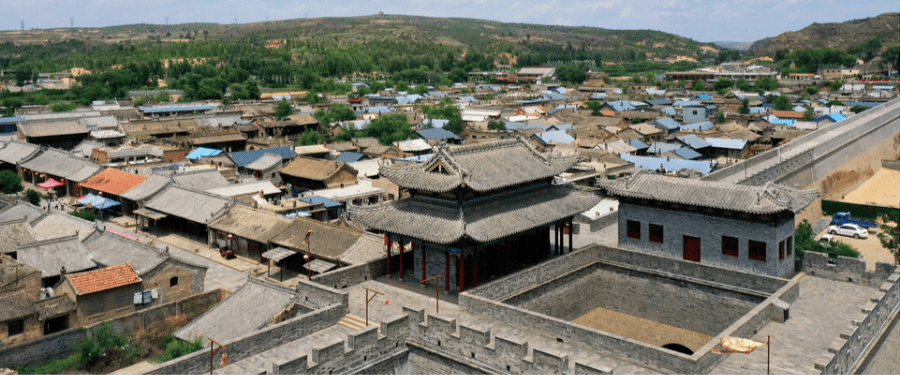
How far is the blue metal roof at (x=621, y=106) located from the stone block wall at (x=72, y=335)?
95.6 meters

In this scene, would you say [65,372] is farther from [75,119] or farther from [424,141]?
[75,119]

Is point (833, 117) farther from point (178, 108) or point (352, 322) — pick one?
point (178, 108)

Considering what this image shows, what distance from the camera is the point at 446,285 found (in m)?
28.2

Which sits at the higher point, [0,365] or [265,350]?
[265,350]

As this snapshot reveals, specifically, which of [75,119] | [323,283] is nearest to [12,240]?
[323,283]

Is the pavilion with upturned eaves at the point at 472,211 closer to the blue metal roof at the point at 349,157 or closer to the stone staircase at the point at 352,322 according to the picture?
the stone staircase at the point at 352,322

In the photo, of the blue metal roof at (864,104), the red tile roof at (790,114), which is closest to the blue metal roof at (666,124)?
the red tile roof at (790,114)

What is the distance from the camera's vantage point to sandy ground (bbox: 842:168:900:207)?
58881mm

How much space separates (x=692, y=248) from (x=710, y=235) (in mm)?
1014

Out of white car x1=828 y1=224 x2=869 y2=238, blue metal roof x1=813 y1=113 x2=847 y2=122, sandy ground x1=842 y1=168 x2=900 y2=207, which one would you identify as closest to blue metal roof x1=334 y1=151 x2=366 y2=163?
white car x1=828 y1=224 x2=869 y2=238

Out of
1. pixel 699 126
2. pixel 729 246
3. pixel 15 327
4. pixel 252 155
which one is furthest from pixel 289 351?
pixel 699 126

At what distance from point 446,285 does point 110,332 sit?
541 inches

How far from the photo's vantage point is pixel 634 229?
108 ft

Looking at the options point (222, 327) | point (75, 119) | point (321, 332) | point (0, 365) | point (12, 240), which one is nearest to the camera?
point (321, 332)
